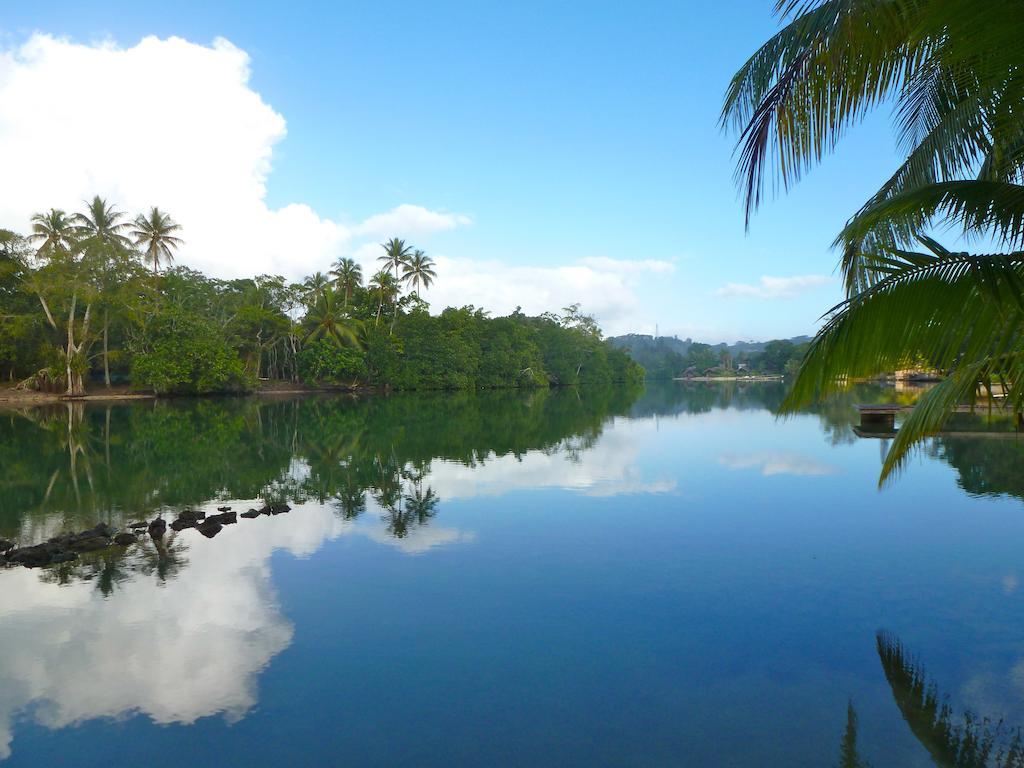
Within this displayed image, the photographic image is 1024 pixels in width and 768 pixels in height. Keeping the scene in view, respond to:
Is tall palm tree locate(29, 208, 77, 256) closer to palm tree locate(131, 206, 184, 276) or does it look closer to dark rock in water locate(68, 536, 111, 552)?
palm tree locate(131, 206, 184, 276)

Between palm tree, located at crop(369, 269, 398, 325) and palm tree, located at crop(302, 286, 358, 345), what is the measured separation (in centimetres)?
323

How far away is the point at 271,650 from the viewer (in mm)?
4398

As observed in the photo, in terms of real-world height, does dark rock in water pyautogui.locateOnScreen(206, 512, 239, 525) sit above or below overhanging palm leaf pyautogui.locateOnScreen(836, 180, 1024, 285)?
below

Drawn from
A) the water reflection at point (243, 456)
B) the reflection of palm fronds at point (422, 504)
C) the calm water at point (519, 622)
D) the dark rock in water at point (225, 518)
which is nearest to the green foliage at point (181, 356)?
the water reflection at point (243, 456)

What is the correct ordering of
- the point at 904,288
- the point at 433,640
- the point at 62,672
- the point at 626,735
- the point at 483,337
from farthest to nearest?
1. the point at 483,337
2. the point at 433,640
3. the point at 62,672
4. the point at 626,735
5. the point at 904,288

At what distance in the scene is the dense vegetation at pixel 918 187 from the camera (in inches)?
108

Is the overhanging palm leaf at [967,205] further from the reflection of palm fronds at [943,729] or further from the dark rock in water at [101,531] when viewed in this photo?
the dark rock in water at [101,531]

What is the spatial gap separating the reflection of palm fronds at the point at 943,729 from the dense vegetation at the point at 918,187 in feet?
4.60

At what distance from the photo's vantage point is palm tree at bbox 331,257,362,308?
46.6 meters

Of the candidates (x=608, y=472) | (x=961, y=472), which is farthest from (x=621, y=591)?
(x=961, y=472)

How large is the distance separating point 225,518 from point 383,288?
131 feet

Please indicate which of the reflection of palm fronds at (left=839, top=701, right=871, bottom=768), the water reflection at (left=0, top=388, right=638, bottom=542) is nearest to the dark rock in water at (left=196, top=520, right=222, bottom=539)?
the water reflection at (left=0, top=388, right=638, bottom=542)

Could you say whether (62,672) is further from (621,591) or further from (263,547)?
(621,591)

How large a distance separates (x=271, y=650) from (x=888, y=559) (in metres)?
5.64
